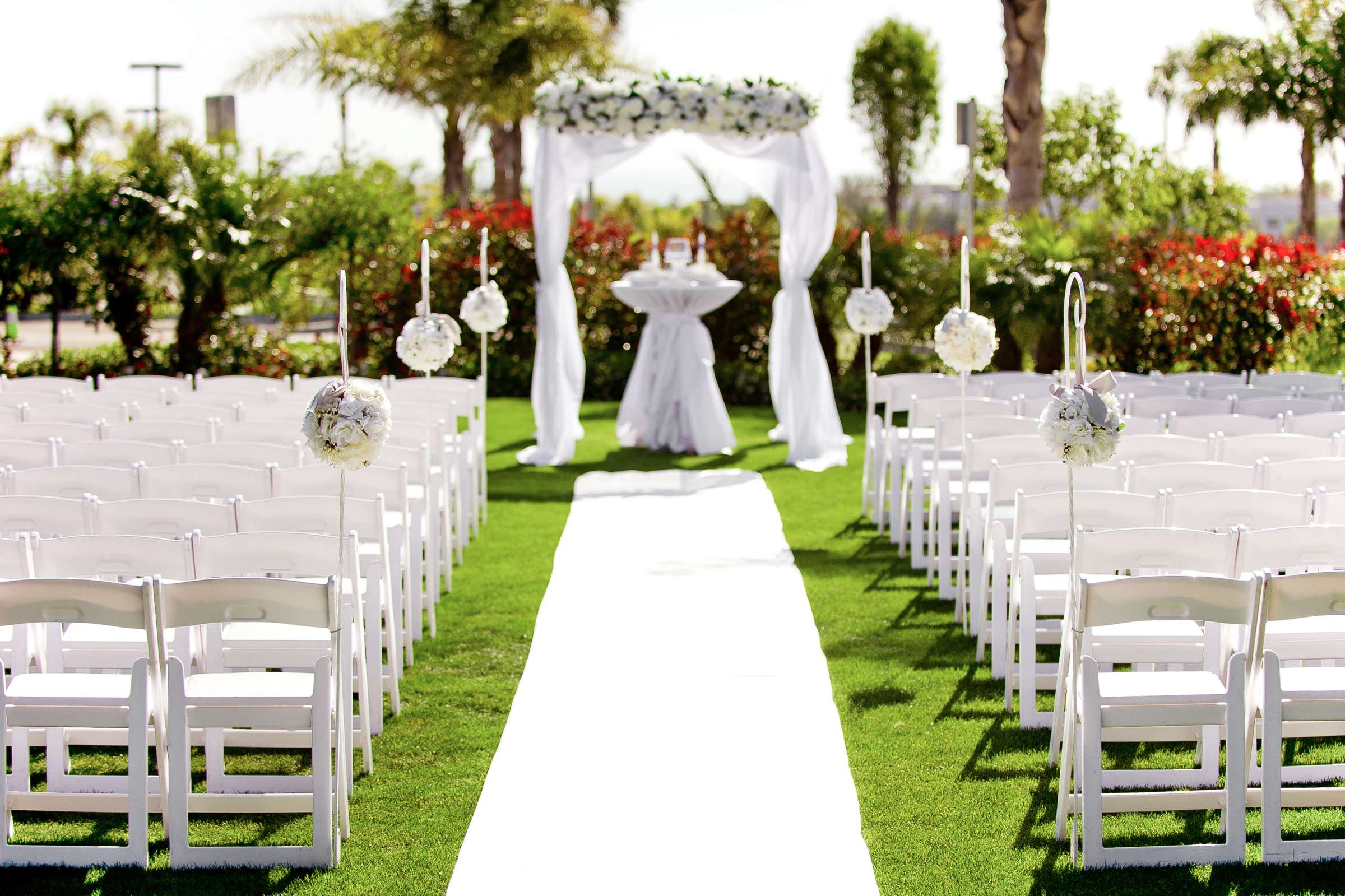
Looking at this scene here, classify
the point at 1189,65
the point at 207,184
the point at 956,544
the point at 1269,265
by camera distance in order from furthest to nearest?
the point at 1189,65, the point at 207,184, the point at 1269,265, the point at 956,544

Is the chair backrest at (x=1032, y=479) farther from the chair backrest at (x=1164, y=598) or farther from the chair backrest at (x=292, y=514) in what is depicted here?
the chair backrest at (x=292, y=514)

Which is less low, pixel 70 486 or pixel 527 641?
pixel 70 486

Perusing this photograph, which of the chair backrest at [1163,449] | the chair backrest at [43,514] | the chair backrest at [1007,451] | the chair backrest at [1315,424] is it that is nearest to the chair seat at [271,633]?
the chair backrest at [43,514]

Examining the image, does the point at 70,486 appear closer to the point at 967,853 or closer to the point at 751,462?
the point at 967,853

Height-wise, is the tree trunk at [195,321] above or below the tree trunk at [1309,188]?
below

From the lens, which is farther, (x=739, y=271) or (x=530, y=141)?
(x=530, y=141)

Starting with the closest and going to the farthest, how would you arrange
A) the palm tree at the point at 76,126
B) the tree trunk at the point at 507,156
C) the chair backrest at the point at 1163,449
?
1. the chair backrest at the point at 1163,449
2. the tree trunk at the point at 507,156
3. the palm tree at the point at 76,126

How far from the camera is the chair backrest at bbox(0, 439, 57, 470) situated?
6.55 metres

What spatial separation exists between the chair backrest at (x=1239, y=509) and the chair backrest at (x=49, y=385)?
7546mm

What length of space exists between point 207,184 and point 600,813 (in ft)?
40.5

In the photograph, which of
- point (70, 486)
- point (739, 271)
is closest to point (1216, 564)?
point (70, 486)

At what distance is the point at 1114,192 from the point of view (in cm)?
2562

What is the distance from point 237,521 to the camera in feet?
16.4

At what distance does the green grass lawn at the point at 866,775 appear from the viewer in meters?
3.85
